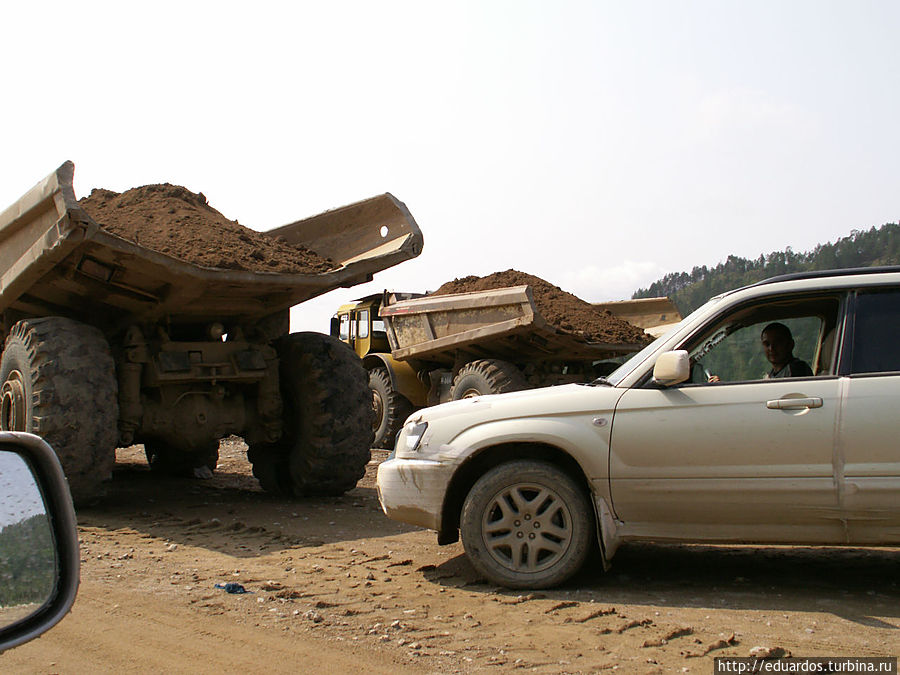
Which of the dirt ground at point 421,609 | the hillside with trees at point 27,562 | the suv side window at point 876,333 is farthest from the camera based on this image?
the suv side window at point 876,333

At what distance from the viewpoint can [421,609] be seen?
14.8 ft

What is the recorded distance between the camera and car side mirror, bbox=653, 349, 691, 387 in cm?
470

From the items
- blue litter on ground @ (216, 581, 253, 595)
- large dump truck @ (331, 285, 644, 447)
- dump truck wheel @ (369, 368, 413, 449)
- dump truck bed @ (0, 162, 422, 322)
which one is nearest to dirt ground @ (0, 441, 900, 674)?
blue litter on ground @ (216, 581, 253, 595)

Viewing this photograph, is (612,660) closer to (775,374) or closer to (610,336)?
(775,374)

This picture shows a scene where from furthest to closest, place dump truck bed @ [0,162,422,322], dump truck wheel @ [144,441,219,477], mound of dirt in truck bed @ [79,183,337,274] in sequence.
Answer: dump truck wheel @ [144,441,219,477] < mound of dirt in truck bed @ [79,183,337,274] < dump truck bed @ [0,162,422,322]

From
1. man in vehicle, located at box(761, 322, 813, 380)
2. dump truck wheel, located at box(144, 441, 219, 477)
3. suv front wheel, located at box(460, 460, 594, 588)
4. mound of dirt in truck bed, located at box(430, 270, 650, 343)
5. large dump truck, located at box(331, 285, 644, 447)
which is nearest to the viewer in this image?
suv front wheel, located at box(460, 460, 594, 588)

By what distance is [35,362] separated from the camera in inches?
275

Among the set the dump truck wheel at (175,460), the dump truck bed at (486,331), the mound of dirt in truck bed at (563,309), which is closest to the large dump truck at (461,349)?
the dump truck bed at (486,331)

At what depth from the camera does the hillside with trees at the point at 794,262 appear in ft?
107

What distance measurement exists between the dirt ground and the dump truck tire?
1393 mm

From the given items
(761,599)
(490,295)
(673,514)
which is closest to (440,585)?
(673,514)

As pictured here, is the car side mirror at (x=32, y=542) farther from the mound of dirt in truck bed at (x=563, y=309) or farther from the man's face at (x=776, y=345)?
the mound of dirt in truck bed at (x=563, y=309)

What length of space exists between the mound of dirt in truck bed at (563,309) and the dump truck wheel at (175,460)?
16.2 feet

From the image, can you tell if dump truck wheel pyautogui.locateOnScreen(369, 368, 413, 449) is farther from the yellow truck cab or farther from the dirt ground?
the dirt ground
